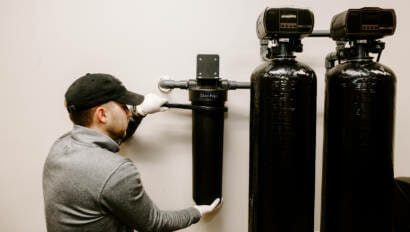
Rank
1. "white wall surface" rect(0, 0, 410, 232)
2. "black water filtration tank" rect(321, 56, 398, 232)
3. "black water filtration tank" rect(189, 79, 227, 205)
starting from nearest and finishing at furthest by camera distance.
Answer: "black water filtration tank" rect(321, 56, 398, 232), "black water filtration tank" rect(189, 79, 227, 205), "white wall surface" rect(0, 0, 410, 232)

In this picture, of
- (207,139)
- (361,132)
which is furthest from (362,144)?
(207,139)

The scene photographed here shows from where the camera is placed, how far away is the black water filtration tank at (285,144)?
829 millimetres

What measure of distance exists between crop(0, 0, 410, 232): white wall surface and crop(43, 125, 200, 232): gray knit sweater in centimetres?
36

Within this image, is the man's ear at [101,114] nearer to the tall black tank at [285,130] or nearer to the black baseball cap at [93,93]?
the black baseball cap at [93,93]

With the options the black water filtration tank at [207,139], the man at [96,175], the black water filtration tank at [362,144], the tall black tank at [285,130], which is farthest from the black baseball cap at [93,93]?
the black water filtration tank at [362,144]

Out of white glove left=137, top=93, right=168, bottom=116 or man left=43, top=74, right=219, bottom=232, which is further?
white glove left=137, top=93, right=168, bottom=116

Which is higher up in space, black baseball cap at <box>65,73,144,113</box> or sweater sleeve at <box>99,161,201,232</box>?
black baseball cap at <box>65,73,144,113</box>

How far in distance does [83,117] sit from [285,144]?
654 mm

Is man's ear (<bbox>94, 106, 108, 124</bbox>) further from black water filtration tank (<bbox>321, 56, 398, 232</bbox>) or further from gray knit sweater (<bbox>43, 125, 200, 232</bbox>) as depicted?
black water filtration tank (<bbox>321, 56, 398, 232</bbox>)

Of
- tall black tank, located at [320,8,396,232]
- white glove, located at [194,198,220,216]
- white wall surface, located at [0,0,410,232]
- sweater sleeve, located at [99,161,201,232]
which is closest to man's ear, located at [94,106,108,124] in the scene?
sweater sleeve, located at [99,161,201,232]

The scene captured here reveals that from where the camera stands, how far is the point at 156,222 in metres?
0.92

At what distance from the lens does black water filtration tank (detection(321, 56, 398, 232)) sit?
817 millimetres

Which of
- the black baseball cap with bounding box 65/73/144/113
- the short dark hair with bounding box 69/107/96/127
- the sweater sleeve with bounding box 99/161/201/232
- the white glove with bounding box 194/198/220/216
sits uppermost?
the black baseball cap with bounding box 65/73/144/113

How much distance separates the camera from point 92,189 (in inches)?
32.3
